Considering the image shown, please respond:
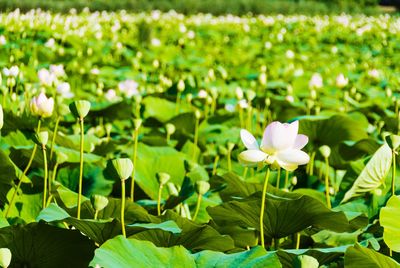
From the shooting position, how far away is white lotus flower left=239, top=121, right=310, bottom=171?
1217 millimetres

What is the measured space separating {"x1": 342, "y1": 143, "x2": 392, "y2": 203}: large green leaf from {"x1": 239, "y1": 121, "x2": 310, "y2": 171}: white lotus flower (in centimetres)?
34

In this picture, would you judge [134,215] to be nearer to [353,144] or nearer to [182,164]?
[182,164]

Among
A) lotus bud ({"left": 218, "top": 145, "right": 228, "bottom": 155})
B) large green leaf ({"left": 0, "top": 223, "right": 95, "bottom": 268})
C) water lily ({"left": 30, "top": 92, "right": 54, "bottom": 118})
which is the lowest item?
lotus bud ({"left": 218, "top": 145, "right": 228, "bottom": 155})

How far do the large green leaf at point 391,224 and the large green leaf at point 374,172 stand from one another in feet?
1.19

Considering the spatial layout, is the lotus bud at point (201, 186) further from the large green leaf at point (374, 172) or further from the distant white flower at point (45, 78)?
the distant white flower at point (45, 78)

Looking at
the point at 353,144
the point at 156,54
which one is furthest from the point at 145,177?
the point at 156,54

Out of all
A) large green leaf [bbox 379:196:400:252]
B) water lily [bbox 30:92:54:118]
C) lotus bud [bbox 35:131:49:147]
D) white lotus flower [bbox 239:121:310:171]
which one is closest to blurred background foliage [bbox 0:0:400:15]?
water lily [bbox 30:92:54:118]

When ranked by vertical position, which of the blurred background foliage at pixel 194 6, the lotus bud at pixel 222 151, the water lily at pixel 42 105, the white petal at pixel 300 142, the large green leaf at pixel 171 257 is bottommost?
the blurred background foliage at pixel 194 6

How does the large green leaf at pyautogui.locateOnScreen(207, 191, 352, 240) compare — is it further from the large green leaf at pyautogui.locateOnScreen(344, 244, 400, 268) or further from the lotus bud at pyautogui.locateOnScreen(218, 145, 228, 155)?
the lotus bud at pyautogui.locateOnScreen(218, 145, 228, 155)

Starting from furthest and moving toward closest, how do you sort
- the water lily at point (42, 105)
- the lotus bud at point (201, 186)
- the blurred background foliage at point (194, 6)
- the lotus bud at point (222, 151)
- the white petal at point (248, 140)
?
the blurred background foliage at point (194, 6) < the lotus bud at point (222, 151) < the water lily at point (42, 105) < the lotus bud at point (201, 186) < the white petal at point (248, 140)

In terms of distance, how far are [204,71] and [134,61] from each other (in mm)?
432

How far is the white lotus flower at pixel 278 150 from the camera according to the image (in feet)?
3.99

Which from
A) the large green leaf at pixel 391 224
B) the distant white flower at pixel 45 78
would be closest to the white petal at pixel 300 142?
the large green leaf at pixel 391 224

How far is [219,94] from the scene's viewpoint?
354 centimetres
